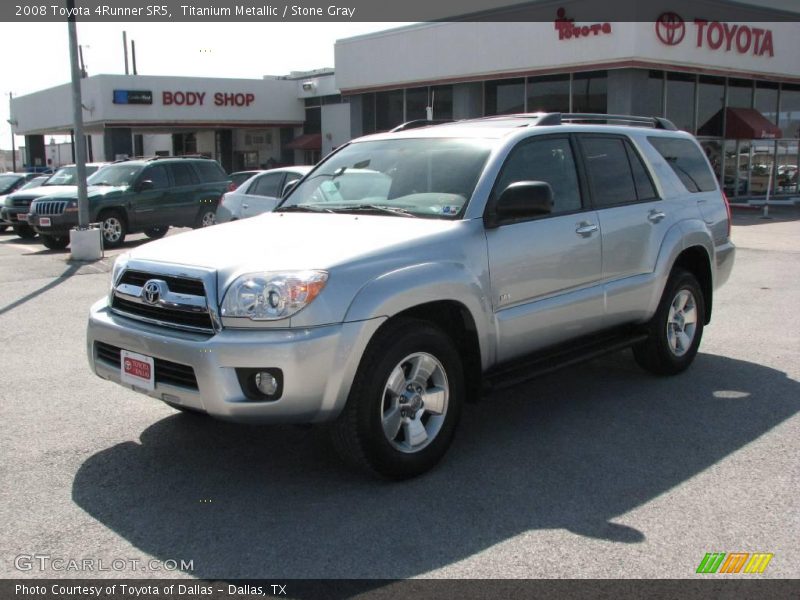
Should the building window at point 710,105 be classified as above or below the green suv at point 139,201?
above

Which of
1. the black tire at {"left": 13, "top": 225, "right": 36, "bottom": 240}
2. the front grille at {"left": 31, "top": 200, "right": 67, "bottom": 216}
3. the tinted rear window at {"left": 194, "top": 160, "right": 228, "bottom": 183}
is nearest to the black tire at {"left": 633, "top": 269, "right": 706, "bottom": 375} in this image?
the front grille at {"left": 31, "top": 200, "right": 67, "bottom": 216}

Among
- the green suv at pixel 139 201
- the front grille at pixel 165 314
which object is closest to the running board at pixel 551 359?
the front grille at pixel 165 314

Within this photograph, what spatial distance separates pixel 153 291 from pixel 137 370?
0.42 metres

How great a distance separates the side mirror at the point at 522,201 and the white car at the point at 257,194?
9.49 metres

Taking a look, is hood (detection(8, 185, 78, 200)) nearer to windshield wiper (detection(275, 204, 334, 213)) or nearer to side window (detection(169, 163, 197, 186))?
side window (detection(169, 163, 197, 186))

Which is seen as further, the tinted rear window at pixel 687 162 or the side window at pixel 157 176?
the side window at pixel 157 176

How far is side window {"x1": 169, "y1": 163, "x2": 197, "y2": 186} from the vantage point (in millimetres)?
17578

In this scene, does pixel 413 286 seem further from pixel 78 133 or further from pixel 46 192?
pixel 46 192

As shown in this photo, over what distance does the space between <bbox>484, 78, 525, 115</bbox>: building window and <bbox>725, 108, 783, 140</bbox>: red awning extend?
691 centimetres

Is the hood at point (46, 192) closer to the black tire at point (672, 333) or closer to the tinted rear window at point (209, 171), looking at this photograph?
the tinted rear window at point (209, 171)

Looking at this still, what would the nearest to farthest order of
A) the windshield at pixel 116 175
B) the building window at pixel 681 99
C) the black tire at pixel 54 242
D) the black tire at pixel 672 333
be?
the black tire at pixel 672 333
the black tire at pixel 54 242
the windshield at pixel 116 175
the building window at pixel 681 99

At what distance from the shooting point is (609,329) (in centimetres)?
583

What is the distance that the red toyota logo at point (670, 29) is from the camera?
2320cm

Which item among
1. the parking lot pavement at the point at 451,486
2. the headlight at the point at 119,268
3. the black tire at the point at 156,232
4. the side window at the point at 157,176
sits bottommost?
the parking lot pavement at the point at 451,486
